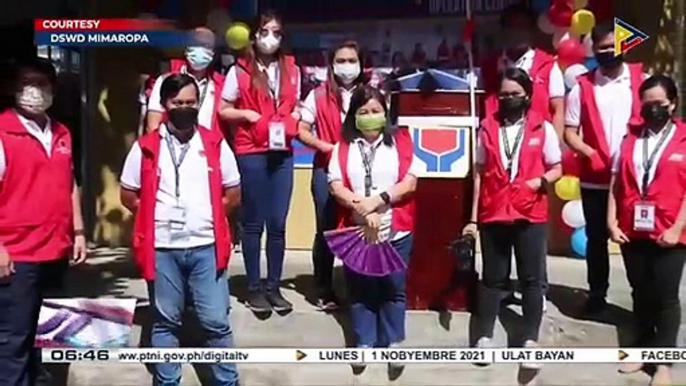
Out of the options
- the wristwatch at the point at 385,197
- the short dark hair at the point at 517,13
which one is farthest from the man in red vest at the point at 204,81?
the short dark hair at the point at 517,13

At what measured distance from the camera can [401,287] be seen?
21.1 ft

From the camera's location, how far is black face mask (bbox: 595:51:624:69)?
6.77 m

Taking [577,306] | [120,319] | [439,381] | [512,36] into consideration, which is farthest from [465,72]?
[120,319]

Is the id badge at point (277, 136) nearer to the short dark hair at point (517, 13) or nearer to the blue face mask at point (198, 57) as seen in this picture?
the blue face mask at point (198, 57)

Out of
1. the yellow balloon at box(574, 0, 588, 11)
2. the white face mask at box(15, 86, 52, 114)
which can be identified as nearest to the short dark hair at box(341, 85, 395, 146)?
Answer: the white face mask at box(15, 86, 52, 114)

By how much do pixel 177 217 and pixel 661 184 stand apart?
8.22ft

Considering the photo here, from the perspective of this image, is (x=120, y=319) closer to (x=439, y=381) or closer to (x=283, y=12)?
(x=439, y=381)

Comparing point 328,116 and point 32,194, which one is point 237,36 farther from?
point 32,194

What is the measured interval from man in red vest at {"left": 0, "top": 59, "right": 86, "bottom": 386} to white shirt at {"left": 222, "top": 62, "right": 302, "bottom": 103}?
1056 millimetres

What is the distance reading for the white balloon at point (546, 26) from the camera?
7.47 m

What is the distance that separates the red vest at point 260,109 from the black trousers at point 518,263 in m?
1.33

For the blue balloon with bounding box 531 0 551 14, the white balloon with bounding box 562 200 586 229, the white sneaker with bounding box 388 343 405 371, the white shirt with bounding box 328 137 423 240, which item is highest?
the blue balloon with bounding box 531 0 551 14

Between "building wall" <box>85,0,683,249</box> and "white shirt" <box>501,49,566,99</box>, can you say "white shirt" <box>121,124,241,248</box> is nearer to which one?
"white shirt" <box>501,49,566,99</box>

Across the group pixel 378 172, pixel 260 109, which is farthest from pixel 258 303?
pixel 378 172
